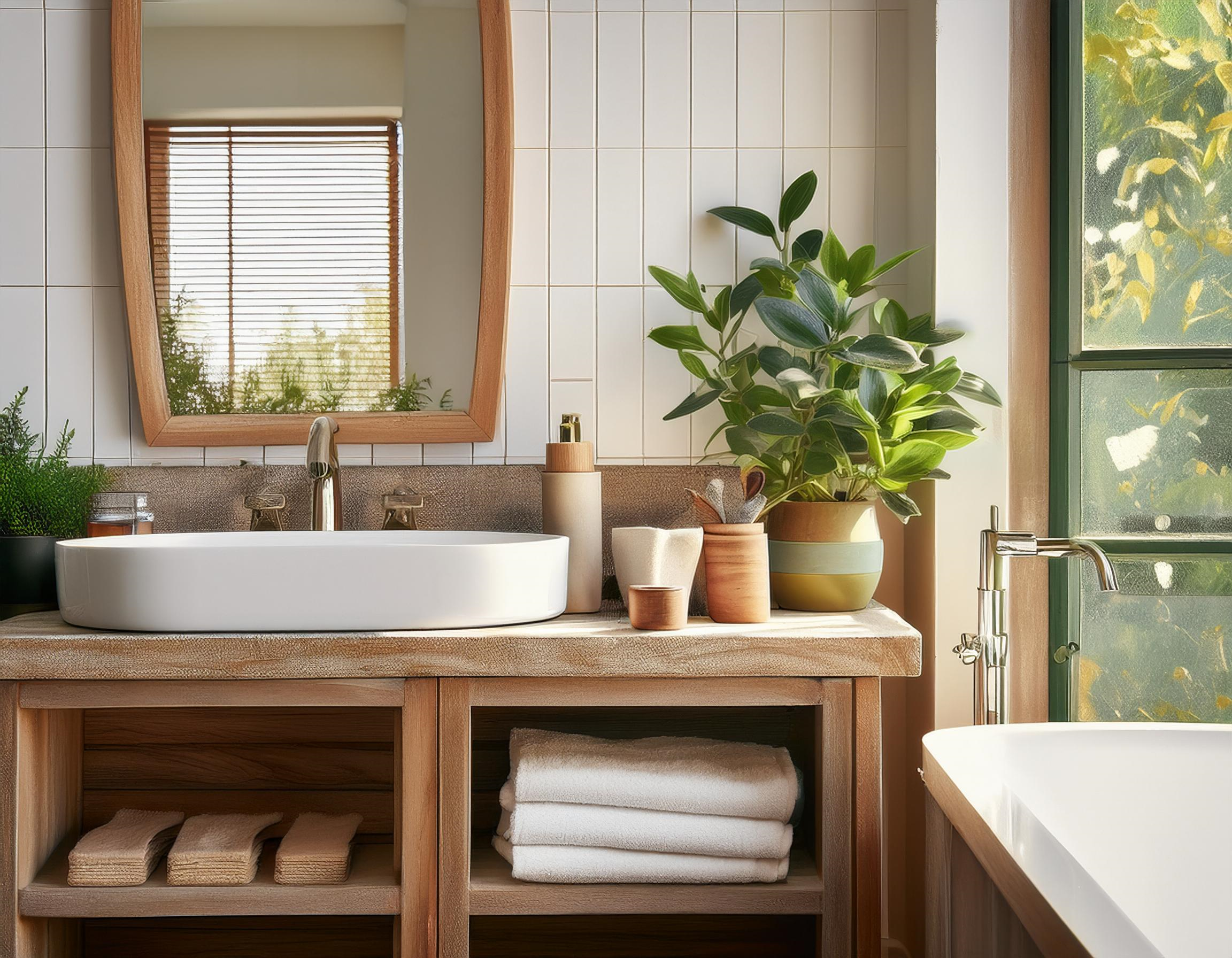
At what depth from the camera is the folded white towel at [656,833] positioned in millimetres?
1149

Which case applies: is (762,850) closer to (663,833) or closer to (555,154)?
(663,833)

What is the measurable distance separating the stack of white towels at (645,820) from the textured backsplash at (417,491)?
425 mm

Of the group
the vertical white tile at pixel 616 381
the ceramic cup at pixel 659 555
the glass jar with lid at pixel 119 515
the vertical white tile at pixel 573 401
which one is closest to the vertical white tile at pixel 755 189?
the vertical white tile at pixel 616 381

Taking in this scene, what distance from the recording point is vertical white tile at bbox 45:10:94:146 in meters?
1.55

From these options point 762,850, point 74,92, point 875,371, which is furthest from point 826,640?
point 74,92

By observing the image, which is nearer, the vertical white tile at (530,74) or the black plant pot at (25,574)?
the black plant pot at (25,574)

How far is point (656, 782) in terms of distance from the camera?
117 centimetres

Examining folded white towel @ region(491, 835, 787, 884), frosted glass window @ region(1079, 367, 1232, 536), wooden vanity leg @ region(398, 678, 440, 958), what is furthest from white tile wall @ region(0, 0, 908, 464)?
folded white towel @ region(491, 835, 787, 884)

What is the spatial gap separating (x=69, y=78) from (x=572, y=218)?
85 centimetres

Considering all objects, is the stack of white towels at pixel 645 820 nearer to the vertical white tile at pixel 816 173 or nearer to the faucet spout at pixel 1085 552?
the faucet spout at pixel 1085 552

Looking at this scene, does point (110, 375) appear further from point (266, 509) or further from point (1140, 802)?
point (1140, 802)

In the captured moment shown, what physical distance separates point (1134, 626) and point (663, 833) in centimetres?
82

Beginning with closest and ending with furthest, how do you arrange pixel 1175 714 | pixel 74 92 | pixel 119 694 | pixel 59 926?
pixel 119 694, pixel 59 926, pixel 1175 714, pixel 74 92

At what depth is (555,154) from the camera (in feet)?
5.14
